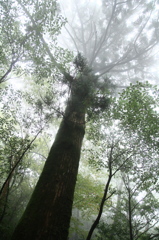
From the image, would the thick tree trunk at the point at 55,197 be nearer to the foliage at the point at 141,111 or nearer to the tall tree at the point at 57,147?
the tall tree at the point at 57,147

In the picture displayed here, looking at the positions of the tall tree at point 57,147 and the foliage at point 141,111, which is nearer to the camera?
the tall tree at point 57,147

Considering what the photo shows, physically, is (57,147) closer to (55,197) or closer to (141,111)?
(55,197)

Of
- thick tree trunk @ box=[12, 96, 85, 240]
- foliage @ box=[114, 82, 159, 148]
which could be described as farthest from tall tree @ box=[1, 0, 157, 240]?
foliage @ box=[114, 82, 159, 148]

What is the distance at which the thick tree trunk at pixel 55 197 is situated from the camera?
242 centimetres

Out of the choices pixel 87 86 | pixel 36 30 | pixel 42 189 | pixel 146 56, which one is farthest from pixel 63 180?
pixel 146 56

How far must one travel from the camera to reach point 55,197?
287cm

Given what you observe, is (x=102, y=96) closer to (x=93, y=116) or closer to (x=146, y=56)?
(x=93, y=116)

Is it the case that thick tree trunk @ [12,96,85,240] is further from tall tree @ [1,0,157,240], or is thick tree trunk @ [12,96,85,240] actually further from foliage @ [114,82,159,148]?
foliage @ [114,82,159,148]

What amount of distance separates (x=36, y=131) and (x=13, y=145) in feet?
2.71

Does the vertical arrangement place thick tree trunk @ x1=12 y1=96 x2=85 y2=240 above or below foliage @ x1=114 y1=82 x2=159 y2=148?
below

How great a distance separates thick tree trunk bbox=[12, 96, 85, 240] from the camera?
242cm

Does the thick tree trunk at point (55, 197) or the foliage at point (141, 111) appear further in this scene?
the foliage at point (141, 111)

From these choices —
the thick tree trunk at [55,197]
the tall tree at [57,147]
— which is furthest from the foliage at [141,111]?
the thick tree trunk at [55,197]

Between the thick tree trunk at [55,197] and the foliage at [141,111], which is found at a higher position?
the foliage at [141,111]
